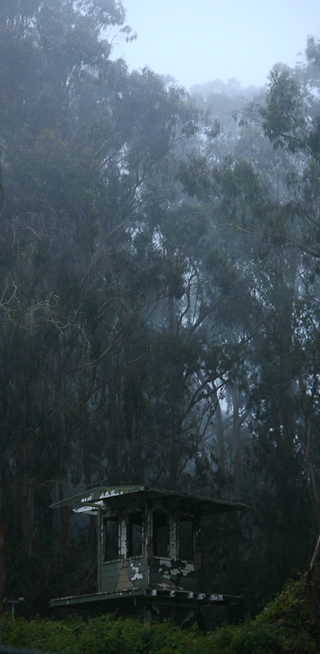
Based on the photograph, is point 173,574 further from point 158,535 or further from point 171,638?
point 171,638

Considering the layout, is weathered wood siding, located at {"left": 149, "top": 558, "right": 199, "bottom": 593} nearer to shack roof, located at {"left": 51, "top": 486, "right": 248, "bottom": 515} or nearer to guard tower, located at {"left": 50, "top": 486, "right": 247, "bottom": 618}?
guard tower, located at {"left": 50, "top": 486, "right": 247, "bottom": 618}

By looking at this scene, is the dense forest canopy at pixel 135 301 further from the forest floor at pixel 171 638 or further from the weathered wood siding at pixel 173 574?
the forest floor at pixel 171 638

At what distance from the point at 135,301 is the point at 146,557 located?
1252cm

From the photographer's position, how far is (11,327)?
68.4 ft

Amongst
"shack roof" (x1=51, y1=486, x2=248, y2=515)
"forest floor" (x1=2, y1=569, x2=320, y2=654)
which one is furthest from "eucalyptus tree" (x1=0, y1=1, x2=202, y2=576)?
"forest floor" (x1=2, y1=569, x2=320, y2=654)

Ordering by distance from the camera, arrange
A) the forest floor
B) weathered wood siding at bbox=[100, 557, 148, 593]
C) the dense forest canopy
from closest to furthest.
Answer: the forest floor
weathered wood siding at bbox=[100, 557, 148, 593]
the dense forest canopy

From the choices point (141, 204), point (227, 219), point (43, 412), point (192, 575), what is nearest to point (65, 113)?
point (141, 204)

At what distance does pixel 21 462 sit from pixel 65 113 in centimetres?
1360

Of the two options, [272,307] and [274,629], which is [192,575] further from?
[272,307]

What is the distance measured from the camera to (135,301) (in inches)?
1019

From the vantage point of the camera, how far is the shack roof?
47.8ft

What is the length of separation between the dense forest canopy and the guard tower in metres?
5.68

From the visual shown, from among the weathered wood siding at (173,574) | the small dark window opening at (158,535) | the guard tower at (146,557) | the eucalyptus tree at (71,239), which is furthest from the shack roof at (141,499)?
the eucalyptus tree at (71,239)

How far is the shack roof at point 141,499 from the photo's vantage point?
1457 centimetres
